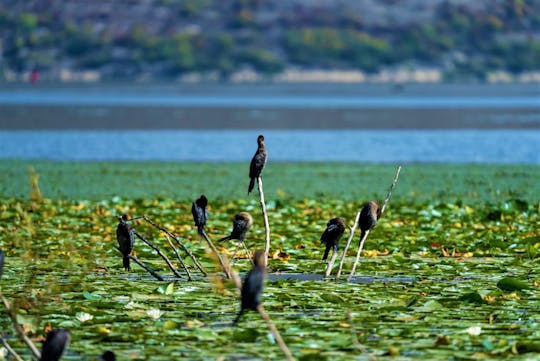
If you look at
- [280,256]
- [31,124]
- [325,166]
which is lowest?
[280,256]

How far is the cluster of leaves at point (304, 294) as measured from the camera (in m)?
11.7

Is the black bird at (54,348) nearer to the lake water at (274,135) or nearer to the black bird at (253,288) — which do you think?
the black bird at (253,288)

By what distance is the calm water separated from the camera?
162ft

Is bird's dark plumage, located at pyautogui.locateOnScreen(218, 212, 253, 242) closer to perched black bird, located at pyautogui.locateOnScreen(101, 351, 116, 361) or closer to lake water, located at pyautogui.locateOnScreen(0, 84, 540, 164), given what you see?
perched black bird, located at pyautogui.locateOnScreen(101, 351, 116, 361)

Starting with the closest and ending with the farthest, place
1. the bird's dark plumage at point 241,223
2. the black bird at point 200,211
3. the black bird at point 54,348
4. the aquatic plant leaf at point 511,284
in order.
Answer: the black bird at point 54,348 < the aquatic plant leaf at point 511,284 < the black bird at point 200,211 < the bird's dark plumage at point 241,223

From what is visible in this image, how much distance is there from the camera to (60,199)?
26.3m

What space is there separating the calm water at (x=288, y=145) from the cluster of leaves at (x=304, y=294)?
26.1 m

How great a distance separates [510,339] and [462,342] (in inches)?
17.7

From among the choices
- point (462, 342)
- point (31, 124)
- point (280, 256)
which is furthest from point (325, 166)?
point (31, 124)

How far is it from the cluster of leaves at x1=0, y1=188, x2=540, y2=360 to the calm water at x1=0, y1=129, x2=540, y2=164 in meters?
26.1

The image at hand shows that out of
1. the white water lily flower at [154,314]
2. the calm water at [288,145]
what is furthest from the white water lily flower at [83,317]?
the calm water at [288,145]

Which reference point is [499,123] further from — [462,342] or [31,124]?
[462,342]

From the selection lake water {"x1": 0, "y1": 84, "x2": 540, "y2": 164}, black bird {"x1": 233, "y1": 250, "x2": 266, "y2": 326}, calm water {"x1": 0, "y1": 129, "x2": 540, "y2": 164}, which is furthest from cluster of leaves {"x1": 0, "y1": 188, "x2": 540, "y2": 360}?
calm water {"x1": 0, "y1": 129, "x2": 540, "y2": 164}

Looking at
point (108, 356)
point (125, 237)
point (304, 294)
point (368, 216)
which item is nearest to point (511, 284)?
point (368, 216)
